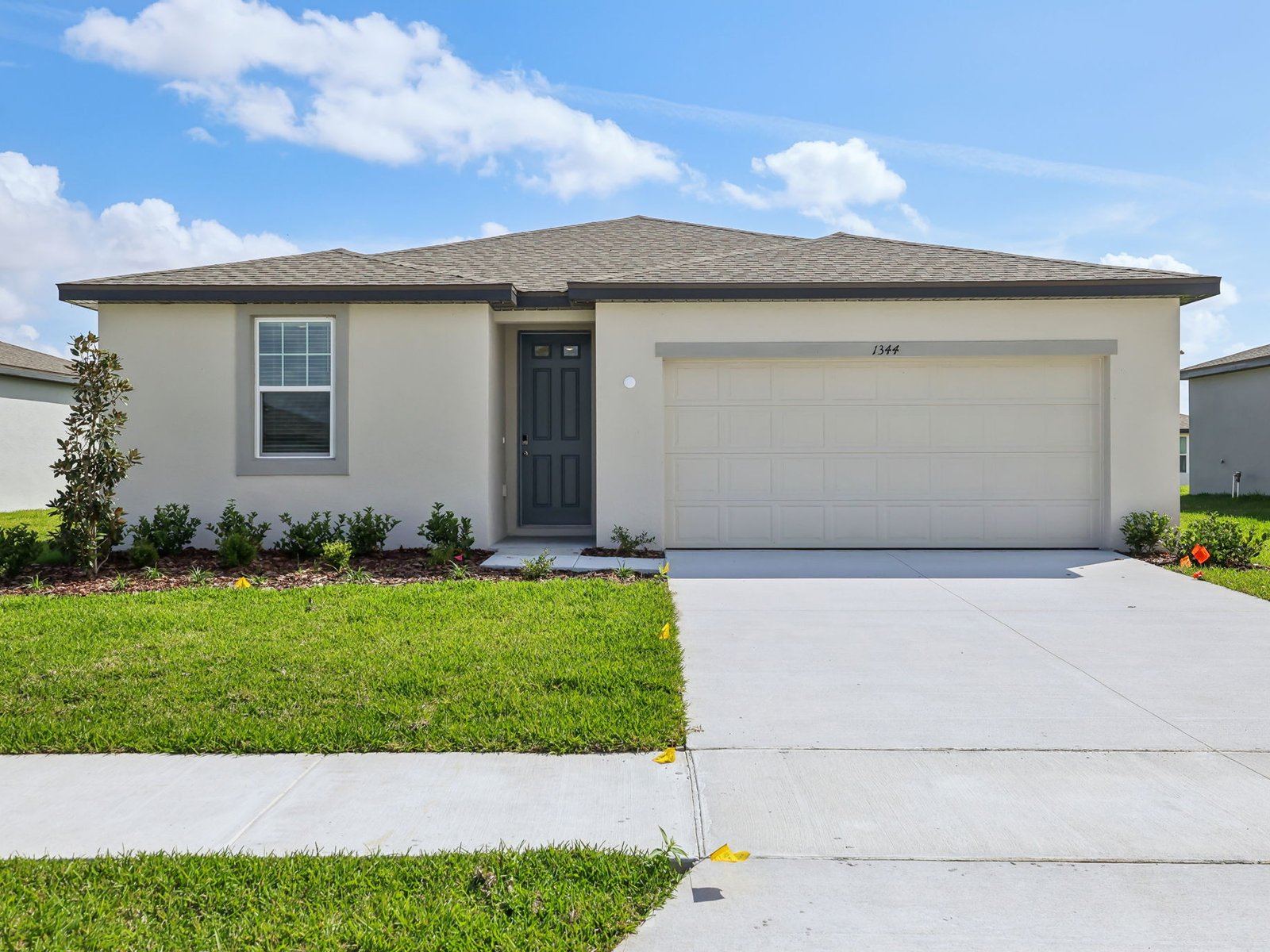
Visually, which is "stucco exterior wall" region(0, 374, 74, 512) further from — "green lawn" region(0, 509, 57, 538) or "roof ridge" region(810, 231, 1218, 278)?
"roof ridge" region(810, 231, 1218, 278)

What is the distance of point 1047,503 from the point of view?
10078 mm

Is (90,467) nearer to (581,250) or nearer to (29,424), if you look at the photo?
(581,250)

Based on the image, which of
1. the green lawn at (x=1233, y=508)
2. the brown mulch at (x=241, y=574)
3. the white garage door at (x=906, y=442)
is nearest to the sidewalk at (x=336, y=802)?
the brown mulch at (x=241, y=574)

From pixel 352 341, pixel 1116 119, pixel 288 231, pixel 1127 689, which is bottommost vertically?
pixel 1127 689

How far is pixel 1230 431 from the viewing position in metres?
19.2

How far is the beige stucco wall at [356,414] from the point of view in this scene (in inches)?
382

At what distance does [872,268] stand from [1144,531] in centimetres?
456

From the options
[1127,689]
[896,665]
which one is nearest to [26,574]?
[896,665]

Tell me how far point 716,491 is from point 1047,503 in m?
4.19

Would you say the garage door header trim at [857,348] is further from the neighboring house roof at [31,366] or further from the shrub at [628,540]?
the neighboring house roof at [31,366]

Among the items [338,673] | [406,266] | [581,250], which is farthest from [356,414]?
[338,673]

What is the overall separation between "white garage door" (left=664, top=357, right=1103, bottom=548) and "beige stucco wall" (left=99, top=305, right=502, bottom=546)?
8.28 feet

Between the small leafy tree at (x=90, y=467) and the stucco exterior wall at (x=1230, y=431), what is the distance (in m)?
21.9

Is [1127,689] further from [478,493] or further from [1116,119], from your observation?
[1116,119]
